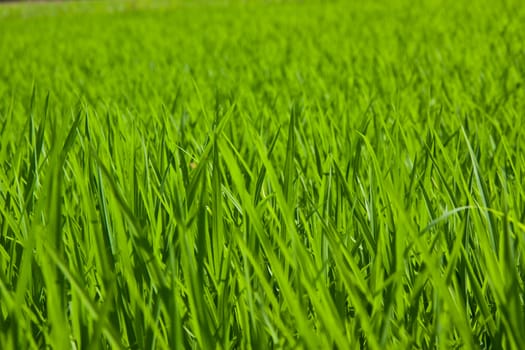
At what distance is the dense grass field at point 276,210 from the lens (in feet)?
1.98

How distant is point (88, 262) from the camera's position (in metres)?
0.78

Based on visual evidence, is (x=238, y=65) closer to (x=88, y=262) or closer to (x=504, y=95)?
(x=504, y=95)

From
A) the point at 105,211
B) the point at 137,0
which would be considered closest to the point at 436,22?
the point at 105,211

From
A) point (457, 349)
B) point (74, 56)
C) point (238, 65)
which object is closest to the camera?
point (457, 349)

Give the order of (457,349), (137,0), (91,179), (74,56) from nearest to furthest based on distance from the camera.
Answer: (457,349) → (91,179) → (74,56) → (137,0)

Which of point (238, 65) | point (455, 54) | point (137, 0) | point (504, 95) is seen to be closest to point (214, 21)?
point (238, 65)

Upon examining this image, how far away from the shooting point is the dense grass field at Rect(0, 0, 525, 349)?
1.98 feet

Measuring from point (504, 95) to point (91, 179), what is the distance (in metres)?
1.12

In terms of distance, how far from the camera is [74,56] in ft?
12.3

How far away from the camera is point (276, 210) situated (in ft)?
3.12

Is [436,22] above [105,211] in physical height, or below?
below

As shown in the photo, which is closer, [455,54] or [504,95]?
[504,95]

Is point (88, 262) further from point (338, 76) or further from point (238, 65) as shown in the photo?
point (238, 65)

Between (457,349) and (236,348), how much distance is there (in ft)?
0.81
